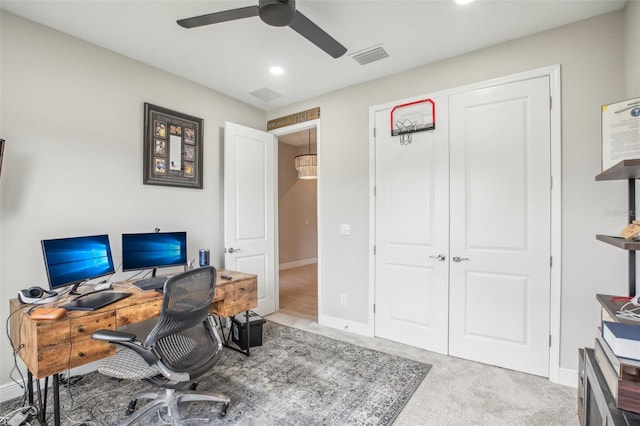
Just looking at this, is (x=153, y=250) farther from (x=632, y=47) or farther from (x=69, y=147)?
(x=632, y=47)

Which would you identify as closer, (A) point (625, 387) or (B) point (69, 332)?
(A) point (625, 387)

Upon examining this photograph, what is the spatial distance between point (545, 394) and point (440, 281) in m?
1.04

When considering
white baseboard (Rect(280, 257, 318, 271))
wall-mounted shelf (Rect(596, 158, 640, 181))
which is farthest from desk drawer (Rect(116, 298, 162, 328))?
white baseboard (Rect(280, 257, 318, 271))

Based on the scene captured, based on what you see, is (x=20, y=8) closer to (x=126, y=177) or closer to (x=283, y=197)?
(x=126, y=177)

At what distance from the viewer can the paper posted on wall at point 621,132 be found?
1.57 meters

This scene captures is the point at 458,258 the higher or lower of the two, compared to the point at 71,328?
higher

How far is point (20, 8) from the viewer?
2.05 metres

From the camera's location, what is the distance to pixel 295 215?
749cm

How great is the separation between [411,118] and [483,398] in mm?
2381

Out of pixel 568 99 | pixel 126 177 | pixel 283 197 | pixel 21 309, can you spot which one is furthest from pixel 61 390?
pixel 283 197

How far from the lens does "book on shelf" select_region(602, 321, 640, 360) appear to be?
3.43ft

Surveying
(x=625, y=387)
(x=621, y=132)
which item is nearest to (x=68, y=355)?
(x=625, y=387)

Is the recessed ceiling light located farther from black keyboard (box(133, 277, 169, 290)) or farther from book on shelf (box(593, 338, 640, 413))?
book on shelf (box(593, 338, 640, 413))

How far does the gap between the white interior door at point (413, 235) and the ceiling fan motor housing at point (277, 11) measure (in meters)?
1.61
